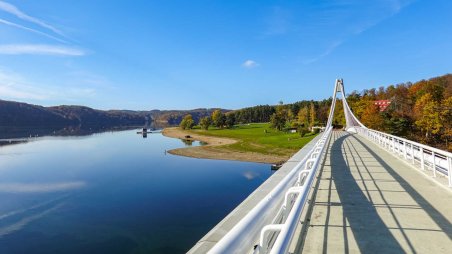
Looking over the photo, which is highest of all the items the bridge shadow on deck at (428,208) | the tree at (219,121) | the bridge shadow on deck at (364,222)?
the tree at (219,121)

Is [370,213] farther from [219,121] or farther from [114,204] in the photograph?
[219,121]

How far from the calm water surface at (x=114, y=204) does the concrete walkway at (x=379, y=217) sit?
11.5 m

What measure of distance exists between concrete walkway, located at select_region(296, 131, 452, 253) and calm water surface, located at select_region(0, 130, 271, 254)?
11501 mm

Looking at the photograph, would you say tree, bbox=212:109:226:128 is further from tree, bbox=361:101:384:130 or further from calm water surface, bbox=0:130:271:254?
calm water surface, bbox=0:130:271:254

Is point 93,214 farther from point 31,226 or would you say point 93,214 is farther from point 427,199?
point 427,199

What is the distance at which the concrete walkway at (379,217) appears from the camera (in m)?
4.31

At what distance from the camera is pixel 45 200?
26906mm

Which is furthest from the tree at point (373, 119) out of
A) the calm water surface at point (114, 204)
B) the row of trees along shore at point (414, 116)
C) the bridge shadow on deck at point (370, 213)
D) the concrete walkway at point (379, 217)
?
the concrete walkway at point (379, 217)

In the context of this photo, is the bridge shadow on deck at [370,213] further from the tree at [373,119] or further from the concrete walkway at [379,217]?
the tree at [373,119]

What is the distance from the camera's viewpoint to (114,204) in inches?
997

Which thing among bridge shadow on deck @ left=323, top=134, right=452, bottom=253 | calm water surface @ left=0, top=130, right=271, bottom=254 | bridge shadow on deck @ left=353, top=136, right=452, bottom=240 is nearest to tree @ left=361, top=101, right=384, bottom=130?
calm water surface @ left=0, top=130, right=271, bottom=254

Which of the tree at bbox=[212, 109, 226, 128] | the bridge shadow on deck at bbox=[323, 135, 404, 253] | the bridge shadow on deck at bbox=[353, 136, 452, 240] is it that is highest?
the tree at bbox=[212, 109, 226, 128]

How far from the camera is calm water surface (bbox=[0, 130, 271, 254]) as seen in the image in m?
17.8

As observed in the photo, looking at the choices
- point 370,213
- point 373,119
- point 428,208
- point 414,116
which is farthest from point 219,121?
point 370,213
